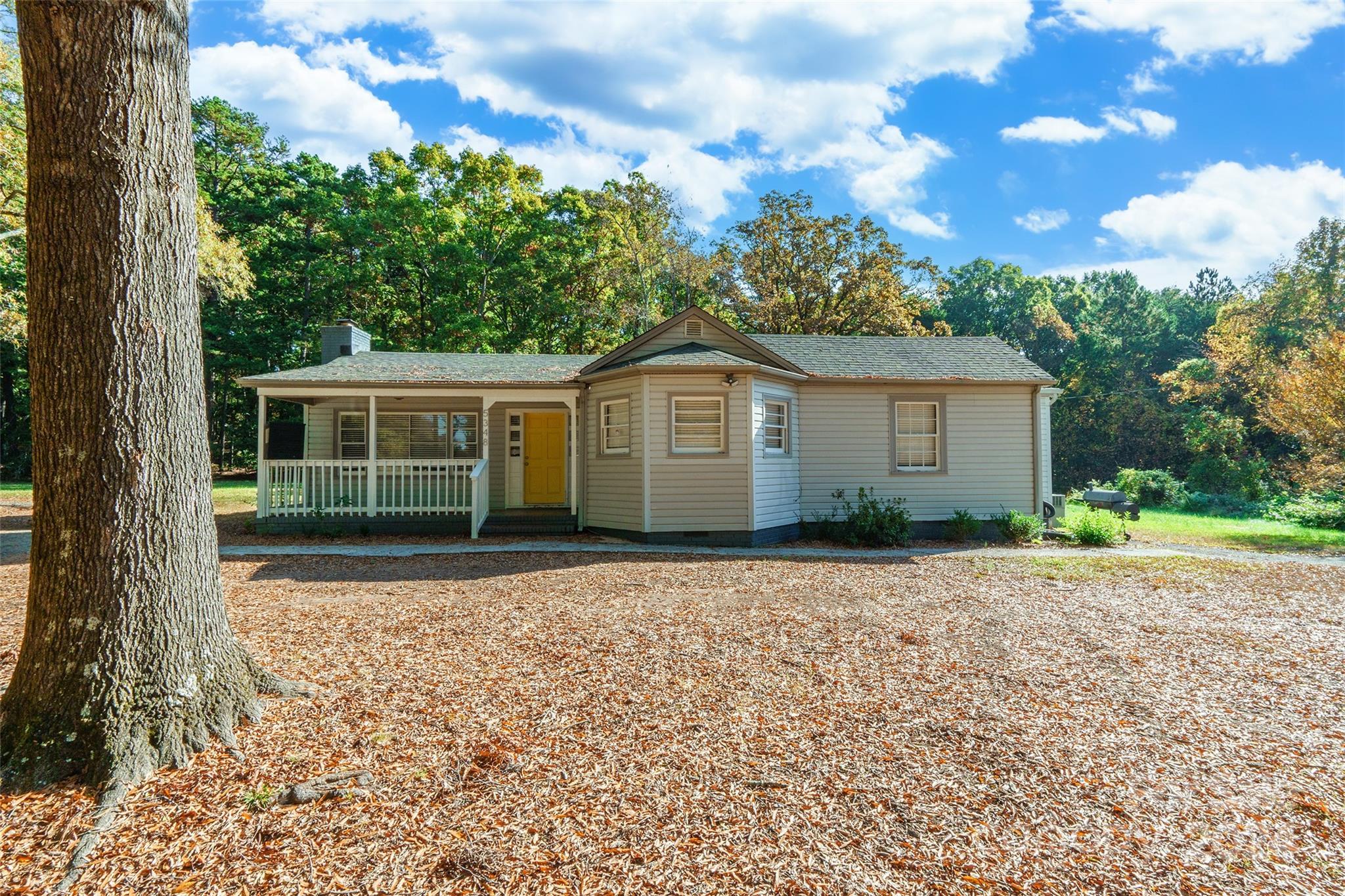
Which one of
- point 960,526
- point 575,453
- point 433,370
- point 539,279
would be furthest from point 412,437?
point 539,279

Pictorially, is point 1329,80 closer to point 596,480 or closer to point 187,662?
point 596,480

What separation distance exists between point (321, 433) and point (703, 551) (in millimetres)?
9033

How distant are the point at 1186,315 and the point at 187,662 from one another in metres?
53.4

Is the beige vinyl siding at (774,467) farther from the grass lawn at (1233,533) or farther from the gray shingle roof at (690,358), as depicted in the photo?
the grass lawn at (1233,533)

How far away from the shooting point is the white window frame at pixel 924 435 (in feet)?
42.3

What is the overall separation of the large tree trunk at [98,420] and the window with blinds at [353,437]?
11.9 metres

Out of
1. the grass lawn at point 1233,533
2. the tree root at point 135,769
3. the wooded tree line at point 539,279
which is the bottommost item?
the grass lawn at point 1233,533

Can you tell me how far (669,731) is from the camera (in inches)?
142

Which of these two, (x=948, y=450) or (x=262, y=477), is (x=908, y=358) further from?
(x=262, y=477)

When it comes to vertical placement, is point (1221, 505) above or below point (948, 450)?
below

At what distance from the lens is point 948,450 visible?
1295cm

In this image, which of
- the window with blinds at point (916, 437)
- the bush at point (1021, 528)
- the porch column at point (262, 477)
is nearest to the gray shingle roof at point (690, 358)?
the window with blinds at point (916, 437)

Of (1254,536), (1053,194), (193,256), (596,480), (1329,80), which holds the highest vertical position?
(1053,194)

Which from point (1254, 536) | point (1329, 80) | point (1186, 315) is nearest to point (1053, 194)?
point (1329, 80)
